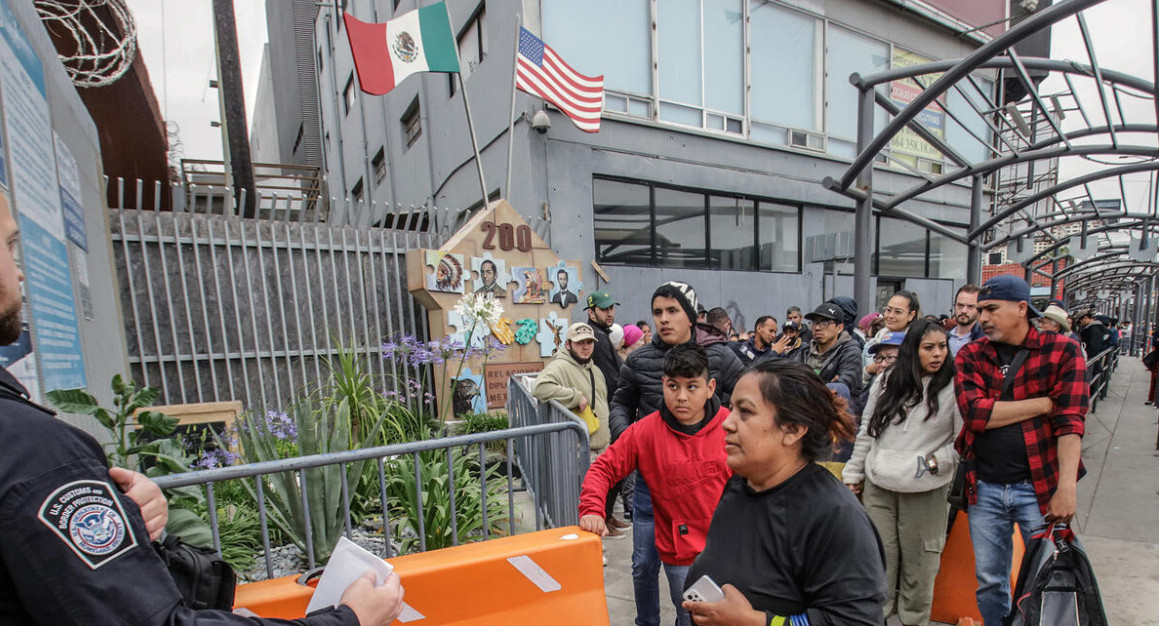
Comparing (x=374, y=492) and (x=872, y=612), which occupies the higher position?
(x=872, y=612)

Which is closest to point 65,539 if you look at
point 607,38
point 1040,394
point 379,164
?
point 1040,394

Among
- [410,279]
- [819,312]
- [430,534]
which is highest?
[410,279]

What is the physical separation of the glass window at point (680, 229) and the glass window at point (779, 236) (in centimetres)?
170

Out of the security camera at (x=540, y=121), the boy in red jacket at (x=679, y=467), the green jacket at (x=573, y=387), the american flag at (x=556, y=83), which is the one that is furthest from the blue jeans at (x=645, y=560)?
the security camera at (x=540, y=121)

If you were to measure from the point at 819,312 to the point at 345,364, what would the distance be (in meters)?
4.38

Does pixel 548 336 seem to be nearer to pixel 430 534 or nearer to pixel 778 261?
pixel 430 534

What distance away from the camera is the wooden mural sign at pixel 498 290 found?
6.84m

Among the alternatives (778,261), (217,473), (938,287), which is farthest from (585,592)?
(938,287)

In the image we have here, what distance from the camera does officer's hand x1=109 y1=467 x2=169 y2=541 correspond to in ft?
3.73

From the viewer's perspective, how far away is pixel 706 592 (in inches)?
56.1

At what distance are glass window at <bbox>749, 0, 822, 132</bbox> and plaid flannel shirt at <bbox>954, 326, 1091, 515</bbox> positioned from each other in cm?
989

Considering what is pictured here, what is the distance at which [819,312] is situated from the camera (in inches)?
176

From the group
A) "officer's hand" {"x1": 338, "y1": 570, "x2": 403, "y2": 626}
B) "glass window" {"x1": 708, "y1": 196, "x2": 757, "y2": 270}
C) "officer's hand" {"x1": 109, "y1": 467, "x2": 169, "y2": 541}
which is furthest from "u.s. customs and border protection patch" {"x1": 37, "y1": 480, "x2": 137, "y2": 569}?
"glass window" {"x1": 708, "y1": 196, "x2": 757, "y2": 270}

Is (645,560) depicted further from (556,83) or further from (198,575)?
(556,83)
